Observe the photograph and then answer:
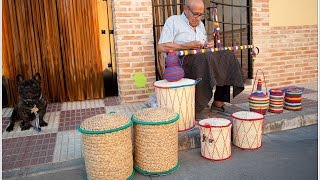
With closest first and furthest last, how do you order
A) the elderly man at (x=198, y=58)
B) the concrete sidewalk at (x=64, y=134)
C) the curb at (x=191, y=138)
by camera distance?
the curb at (x=191, y=138), the concrete sidewalk at (x=64, y=134), the elderly man at (x=198, y=58)

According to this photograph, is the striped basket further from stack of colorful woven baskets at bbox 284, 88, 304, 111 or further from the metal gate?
the metal gate

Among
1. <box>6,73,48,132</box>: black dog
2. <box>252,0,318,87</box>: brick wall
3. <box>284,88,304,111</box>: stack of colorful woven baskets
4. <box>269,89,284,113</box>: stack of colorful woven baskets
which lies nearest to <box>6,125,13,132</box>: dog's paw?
<box>6,73,48,132</box>: black dog

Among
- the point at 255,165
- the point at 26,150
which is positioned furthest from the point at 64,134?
the point at 255,165

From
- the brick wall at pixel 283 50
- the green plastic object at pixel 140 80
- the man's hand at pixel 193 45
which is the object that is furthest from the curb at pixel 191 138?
the brick wall at pixel 283 50

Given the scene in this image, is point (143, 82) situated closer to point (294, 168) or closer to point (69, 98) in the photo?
point (69, 98)

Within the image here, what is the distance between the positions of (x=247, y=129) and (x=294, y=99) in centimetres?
146

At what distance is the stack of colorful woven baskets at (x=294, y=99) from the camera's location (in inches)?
174

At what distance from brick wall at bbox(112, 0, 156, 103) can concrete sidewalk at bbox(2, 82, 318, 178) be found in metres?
0.33

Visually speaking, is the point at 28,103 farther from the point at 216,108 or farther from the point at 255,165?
the point at 255,165

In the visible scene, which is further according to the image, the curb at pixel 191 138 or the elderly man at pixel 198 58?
the elderly man at pixel 198 58

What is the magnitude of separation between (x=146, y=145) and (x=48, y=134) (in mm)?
1628

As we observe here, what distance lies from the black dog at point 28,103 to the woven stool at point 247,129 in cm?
261

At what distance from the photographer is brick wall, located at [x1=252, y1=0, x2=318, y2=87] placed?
593cm

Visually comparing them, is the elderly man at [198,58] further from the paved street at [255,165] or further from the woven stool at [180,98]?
the paved street at [255,165]
